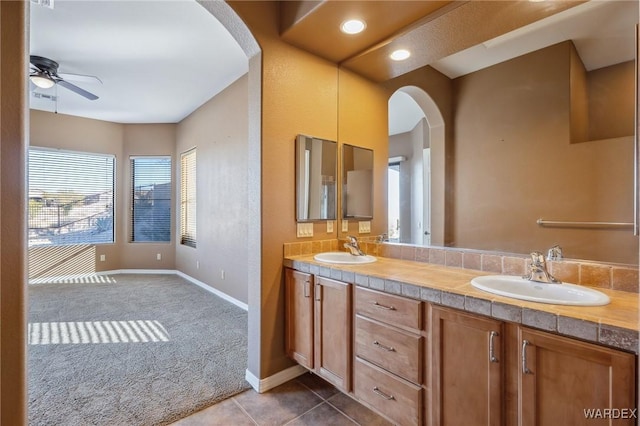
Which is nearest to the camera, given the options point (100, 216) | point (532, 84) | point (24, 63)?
point (24, 63)

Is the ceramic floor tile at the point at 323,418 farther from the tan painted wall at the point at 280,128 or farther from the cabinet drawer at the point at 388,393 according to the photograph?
the tan painted wall at the point at 280,128

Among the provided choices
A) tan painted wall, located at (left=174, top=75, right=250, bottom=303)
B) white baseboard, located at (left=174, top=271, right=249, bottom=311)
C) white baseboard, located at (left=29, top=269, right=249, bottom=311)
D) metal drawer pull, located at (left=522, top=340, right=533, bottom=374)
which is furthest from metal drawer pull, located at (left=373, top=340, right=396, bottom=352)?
white baseboard, located at (left=29, top=269, right=249, bottom=311)

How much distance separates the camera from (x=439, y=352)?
4.41 feet

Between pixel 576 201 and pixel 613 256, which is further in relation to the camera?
pixel 576 201

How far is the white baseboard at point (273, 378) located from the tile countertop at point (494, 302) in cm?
85

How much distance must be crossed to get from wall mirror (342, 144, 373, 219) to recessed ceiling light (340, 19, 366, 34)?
86cm

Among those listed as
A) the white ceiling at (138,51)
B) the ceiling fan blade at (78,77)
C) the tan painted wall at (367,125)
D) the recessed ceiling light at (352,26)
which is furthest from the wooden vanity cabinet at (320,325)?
the ceiling fan blade at (78,77)

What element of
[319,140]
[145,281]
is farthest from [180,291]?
[319,140]

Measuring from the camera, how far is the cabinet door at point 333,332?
1.78 metres

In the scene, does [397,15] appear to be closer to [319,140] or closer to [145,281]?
[319,140]

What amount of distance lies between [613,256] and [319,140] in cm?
190

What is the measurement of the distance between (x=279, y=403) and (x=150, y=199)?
5.16 meters

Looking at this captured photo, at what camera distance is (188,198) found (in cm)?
542

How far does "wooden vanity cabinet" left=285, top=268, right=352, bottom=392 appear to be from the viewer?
1792mm
